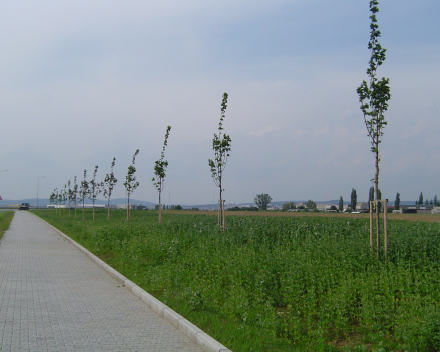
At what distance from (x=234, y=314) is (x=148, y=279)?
11.3 feet

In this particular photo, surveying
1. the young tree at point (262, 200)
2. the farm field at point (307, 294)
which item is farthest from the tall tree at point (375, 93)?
the young tree at point (262, 200)

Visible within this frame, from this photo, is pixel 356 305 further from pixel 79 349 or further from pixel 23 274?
pixel 23 274

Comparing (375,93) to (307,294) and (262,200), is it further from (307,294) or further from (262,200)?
(262,200)

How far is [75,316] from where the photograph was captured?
6.74 metres

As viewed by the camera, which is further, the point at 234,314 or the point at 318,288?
the point at 318,288

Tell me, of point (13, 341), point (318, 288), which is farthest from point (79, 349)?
point (318, 288)

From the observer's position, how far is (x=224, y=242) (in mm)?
11984

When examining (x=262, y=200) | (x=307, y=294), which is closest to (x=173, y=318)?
(x=307, y=294)

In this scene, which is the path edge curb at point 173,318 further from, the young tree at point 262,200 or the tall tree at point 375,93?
the young tree at point 262,200

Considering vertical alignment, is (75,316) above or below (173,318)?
below

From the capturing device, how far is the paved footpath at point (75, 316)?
17.6ft

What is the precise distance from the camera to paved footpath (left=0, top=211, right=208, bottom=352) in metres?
5.36

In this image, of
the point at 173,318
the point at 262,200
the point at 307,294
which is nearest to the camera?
the point at 173,318

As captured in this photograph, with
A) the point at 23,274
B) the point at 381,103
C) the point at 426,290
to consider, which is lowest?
the point at 23,274
